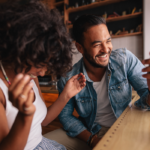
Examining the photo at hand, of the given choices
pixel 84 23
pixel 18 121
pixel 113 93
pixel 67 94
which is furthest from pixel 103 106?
pixel 18 121

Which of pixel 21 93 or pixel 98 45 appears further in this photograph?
pixel 98 45

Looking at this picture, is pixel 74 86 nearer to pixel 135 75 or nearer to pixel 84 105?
pixel 84 105

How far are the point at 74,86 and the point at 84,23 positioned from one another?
1.89 ft

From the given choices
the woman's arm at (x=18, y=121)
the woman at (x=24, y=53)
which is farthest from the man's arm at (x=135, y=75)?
the woman's arm at (x=18, y=121)

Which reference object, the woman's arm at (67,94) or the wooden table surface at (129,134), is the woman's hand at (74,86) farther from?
the wooden table surface at (129,134)

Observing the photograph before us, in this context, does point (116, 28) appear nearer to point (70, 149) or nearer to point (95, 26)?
point (95, 26)

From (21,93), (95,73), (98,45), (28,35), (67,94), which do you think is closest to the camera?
(21,93)

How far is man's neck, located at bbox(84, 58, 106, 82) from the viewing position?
117 cm

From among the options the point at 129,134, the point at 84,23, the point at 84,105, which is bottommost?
the point at 84,105

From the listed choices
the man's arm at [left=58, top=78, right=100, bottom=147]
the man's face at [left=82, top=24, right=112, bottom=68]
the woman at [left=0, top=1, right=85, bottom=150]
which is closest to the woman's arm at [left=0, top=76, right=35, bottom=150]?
the woman at [left=0, top=1, right=85, bottom=150]

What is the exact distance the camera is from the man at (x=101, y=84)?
41.0 inches

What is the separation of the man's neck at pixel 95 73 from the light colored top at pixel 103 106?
0.05 m

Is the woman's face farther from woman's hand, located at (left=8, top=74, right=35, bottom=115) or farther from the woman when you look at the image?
woman's hand, located at (left=8, top=74, right=35, bottom=115)

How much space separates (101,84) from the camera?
44.2 inches
